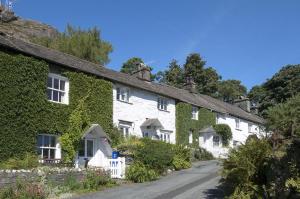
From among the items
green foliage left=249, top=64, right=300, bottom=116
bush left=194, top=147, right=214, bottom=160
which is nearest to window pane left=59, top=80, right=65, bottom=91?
bush left=194, top=147, right=214, bottom=160

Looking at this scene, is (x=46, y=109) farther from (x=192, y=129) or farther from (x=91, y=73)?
(x=192, y=129)

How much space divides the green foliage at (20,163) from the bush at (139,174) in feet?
16.1

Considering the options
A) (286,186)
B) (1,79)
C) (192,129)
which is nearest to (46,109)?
(1,79)

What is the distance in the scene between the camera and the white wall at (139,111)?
31.2 metres

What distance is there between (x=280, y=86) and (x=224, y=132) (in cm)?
2318

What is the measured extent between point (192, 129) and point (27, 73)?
21999 millimetres

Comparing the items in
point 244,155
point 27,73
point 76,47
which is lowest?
point 244,155

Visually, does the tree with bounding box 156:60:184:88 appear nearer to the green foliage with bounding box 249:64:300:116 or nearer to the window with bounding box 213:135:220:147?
the green foliage with bounding box 249:64:300:116

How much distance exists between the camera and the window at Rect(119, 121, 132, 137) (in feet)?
103

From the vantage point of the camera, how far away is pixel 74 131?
25.6m

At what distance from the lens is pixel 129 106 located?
107ft

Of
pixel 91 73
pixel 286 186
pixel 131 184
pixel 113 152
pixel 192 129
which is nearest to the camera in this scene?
pixel 286 186

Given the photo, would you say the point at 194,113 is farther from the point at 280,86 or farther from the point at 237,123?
the point at 280,86

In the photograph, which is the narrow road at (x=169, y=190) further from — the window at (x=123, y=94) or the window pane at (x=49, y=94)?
the window at (x=123, y=94)
